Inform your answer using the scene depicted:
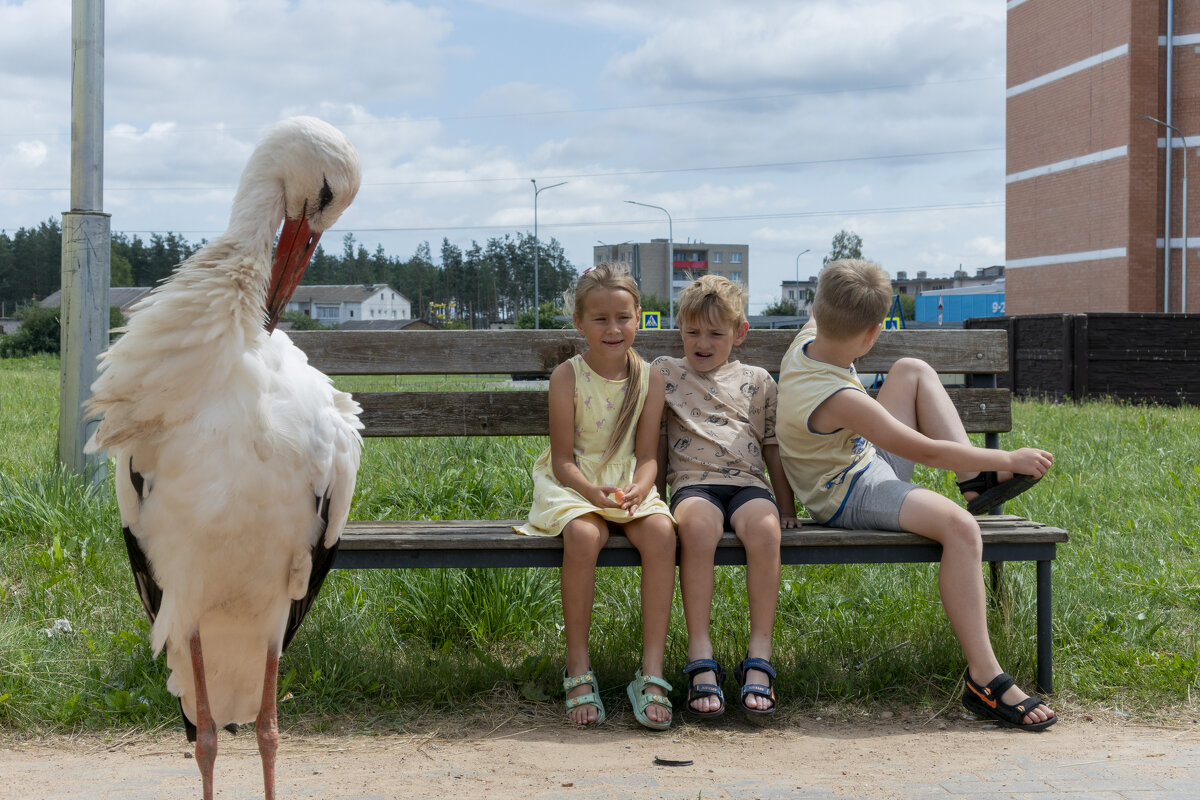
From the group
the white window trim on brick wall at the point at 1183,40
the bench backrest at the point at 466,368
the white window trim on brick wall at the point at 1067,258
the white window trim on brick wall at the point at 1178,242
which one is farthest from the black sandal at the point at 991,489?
the white window trim on brick wall at the point at 1183,40

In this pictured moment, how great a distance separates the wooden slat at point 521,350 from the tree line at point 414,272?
87.4 m

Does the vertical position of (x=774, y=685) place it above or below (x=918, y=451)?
below

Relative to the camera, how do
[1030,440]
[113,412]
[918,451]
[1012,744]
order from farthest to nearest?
[1030,440]
[918,451]
[1012,744]
[113,412]

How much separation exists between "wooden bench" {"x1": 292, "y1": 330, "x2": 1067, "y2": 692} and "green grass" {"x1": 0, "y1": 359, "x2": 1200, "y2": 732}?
350mm

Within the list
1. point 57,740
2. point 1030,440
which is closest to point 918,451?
point 57,740

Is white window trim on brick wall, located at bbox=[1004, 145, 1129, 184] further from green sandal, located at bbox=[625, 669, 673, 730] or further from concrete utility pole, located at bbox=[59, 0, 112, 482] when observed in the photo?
green sandal, located at bbox=[625, 669, 673, 730]

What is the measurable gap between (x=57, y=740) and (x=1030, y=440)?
7627 millimetres

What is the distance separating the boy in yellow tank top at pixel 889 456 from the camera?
3717 mm

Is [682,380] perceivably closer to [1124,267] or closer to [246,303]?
[246,303]

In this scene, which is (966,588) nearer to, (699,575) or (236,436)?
(699,575)

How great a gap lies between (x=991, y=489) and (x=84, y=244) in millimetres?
4297

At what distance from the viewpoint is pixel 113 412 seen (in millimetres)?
2707

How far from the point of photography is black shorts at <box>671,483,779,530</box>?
3.94 meters

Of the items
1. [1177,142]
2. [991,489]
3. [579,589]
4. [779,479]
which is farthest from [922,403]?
[1177,142]
